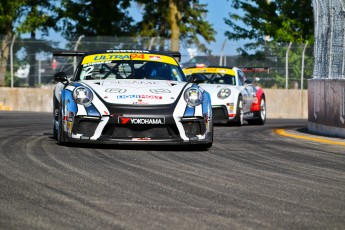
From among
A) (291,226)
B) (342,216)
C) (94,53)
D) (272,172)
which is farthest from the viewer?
(94,53)

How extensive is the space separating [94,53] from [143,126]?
2280mm

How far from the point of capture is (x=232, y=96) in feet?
61.5

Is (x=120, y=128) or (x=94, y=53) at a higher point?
(x=94, y=53)

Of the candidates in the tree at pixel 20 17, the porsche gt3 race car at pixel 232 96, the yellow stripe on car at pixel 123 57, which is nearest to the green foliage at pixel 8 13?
the tree at pixel 20 17

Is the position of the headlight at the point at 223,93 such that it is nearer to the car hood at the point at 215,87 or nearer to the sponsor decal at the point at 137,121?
the car hood at the point at 215,87

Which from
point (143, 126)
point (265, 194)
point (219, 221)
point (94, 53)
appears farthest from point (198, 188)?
point (94, 53)

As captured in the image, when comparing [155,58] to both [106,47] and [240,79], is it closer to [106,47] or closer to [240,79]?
[240,79]

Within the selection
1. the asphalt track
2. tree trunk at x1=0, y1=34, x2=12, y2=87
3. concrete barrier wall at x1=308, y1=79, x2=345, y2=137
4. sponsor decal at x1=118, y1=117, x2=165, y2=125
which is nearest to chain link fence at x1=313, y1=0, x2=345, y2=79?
concrete barrier wall at x1=308, y1=79, x2=345, y2=137

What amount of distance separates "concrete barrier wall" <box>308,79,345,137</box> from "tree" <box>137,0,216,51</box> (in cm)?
1580

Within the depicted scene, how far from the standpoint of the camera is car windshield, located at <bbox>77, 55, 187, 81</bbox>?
40.8 ft

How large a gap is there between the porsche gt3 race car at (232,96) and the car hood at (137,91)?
19.2 feet

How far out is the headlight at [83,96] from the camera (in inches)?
436

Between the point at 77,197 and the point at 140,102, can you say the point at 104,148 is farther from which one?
the point at 77,197

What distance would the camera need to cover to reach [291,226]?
587 cm
